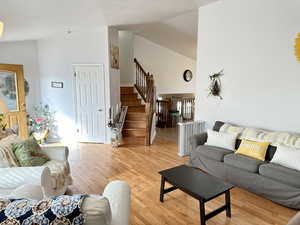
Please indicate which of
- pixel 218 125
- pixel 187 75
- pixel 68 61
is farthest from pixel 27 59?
pixel 187 75

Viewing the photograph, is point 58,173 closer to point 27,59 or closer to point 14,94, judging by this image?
point 14,94

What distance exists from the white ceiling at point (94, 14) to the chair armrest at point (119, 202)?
2.71m

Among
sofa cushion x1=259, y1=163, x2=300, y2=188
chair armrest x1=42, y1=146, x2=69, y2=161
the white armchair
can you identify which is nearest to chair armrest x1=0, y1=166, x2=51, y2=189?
the white armchair

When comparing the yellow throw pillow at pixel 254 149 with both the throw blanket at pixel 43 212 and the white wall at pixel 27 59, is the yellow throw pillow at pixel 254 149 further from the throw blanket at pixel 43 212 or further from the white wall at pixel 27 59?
the white wall at pixel 27 59

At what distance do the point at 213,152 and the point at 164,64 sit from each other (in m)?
5.15

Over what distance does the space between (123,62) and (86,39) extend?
6.96ft

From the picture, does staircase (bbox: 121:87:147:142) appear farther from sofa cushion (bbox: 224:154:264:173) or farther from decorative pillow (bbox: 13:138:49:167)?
decorative pillow (bbox: 13:138:49:167)

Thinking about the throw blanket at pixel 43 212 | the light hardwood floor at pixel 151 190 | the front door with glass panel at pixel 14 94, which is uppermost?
the front door with glass panel at pixel 14 94

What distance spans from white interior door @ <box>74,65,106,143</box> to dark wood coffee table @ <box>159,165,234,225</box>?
128 inches

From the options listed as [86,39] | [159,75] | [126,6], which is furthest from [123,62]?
[126,6]

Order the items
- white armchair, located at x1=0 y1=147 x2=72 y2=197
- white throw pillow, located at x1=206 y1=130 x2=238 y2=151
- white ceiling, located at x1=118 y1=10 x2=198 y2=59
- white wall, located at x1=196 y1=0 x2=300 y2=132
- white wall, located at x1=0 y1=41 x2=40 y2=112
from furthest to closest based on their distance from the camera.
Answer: white wall, located at x1=0 y1=41 x2=40 y2=112, white ceiling, located at x1=118 y1=10 x2=198 y2=59, white throw pillow, located at x1=206 y1=130 x2=238 y2=151, white wall, located at x1=196 y1=0 x2=300 y2=132, white armchair, located at x1=0 y1=147 x2=72 y2=197

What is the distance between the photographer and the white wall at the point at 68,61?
5305mm

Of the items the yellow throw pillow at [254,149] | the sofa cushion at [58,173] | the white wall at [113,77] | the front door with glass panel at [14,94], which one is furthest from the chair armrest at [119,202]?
the front door with glass panel at [14,94]

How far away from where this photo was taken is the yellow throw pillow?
303 centimetres
